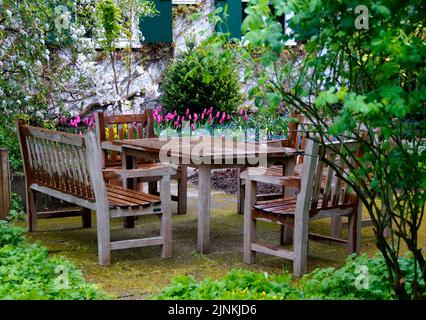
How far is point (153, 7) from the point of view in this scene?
11.7 meters

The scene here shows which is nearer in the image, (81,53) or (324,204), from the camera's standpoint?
(324,204)

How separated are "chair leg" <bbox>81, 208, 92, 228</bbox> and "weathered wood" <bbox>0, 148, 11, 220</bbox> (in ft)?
2.33

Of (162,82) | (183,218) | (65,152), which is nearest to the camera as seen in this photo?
(65,152)

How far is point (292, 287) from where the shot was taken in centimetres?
386

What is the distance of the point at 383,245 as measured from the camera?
359cm

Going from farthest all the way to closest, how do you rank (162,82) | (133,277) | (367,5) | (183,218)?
1. (162,82)
2. (183,218)
3. (133,277)
4. (367,5)

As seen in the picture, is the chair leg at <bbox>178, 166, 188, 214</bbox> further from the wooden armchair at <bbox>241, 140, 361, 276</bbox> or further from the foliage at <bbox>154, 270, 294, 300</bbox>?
the foliage at <bbox>154, 270, 294, 300</bbox>

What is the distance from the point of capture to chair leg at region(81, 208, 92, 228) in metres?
6.78

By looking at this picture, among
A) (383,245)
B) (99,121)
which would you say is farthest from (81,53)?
(383,245)

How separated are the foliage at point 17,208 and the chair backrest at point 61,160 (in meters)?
0.49

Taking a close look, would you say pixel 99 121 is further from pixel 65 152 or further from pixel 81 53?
pixel 65 152

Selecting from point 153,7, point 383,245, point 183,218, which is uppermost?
point 153,7

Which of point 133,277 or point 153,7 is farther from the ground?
point 153,7

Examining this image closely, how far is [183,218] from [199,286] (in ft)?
12.4
